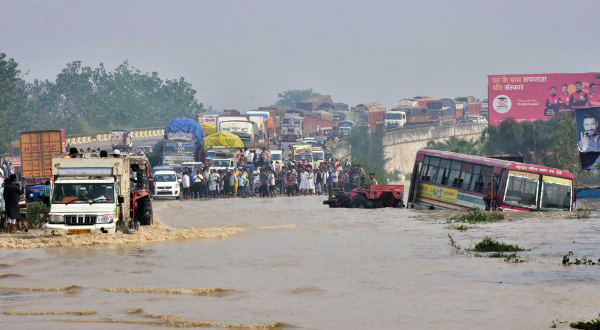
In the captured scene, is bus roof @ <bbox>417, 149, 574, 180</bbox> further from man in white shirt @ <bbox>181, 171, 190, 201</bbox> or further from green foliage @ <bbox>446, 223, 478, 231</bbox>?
man in white shirt @ <bbox>181, 171, 190, 201</bbox>

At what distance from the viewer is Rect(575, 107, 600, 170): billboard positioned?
33250mm

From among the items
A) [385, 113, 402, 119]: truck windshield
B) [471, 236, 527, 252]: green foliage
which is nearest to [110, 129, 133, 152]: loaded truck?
[385, 113, 402, 119]: truck windshield

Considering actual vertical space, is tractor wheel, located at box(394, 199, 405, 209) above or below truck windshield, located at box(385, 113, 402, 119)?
below

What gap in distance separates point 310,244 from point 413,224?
20.0ft

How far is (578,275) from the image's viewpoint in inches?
553

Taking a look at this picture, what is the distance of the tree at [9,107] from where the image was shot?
7281 cm

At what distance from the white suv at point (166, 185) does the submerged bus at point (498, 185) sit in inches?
549

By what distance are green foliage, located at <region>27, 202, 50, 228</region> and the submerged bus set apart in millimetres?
13108

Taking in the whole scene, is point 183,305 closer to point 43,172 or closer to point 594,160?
point 594,160

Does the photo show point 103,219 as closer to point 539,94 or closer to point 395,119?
point 539,94

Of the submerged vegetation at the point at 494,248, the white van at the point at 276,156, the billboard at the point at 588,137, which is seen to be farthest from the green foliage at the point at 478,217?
the white van at the point at 276,156

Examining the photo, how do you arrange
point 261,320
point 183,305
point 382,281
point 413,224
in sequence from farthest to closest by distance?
1. point 413,224
2. point 382,281
3. point 183,305
4. point 261,320

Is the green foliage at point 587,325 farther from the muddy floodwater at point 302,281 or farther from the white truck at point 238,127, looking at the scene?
the white truck at point 238,127

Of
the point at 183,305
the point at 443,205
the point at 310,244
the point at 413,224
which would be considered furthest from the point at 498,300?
the point at 443,205
